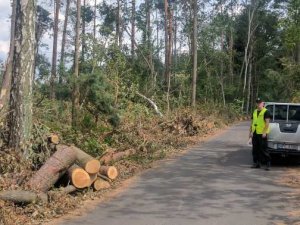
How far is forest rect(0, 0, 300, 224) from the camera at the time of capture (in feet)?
33.2

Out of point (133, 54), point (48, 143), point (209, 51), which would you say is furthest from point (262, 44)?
point (48, 143)

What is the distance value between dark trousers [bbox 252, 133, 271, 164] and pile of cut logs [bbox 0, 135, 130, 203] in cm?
438

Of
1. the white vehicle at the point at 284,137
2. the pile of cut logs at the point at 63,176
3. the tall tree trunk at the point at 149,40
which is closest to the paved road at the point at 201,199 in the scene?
the white vehicle at the point at 284,137

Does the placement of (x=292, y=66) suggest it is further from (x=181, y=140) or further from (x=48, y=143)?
(x=48, y=143)

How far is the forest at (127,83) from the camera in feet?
33.2

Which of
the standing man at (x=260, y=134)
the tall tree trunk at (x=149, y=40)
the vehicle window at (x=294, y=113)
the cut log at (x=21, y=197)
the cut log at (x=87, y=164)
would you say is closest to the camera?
the cut log at (x=21, y=197)

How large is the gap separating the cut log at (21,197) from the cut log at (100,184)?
1.81 metres

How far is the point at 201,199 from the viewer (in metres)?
9.18

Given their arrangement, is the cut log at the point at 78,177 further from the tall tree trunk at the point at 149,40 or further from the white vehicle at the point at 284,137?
the tall tree trunk at the point at 149,40

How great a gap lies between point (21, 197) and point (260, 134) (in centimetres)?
708

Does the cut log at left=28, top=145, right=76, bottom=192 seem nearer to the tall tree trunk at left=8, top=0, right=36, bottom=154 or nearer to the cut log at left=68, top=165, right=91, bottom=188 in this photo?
the cut log at left=68, top=165, right=91, bottom=188

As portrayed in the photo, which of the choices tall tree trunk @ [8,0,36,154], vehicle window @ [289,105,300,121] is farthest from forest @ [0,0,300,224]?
vehicle window @ [289,105,300,121]

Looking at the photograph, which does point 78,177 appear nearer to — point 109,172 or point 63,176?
point 63,176

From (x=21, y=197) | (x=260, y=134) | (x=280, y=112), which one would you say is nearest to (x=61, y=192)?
(x=21, y=197)
